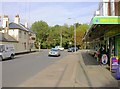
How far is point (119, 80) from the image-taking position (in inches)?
548

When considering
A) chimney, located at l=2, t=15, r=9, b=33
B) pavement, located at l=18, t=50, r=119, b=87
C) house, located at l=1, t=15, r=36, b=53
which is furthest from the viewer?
house, located at l=1, t=15, r=36, b=53

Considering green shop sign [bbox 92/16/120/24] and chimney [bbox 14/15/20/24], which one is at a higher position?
chimney [bbox 14/15/20/24]

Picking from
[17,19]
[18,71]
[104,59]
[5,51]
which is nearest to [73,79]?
[18,71]

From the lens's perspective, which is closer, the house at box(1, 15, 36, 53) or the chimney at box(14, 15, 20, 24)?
the house at box(1, 15, 36, 53)

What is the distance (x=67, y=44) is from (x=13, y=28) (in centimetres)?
5115

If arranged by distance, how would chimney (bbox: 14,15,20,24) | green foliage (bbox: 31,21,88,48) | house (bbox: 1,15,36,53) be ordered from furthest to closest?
green foliage (bbox: 31,21,88,48), chimney (bbox: 14,15,20,24), house (bbox: 1,15,36,53)

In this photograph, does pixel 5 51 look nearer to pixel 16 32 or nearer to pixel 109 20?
pixel 109 20

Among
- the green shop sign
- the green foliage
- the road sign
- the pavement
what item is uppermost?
the green foliage

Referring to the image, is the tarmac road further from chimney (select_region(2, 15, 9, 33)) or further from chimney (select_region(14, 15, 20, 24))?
chimney (select_region(14, 15, 20, 24))

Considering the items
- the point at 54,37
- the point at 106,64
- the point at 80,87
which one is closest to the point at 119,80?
the point at 80,87

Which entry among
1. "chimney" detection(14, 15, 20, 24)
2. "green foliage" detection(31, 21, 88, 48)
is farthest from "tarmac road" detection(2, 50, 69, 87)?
"green foliage" detection(31, 21, 88, 48)

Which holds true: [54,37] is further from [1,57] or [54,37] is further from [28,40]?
[1,57]

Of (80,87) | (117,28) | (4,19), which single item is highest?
(4,19)

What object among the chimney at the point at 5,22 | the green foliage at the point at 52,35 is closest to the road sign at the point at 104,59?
the chimney at the point at 5,22
